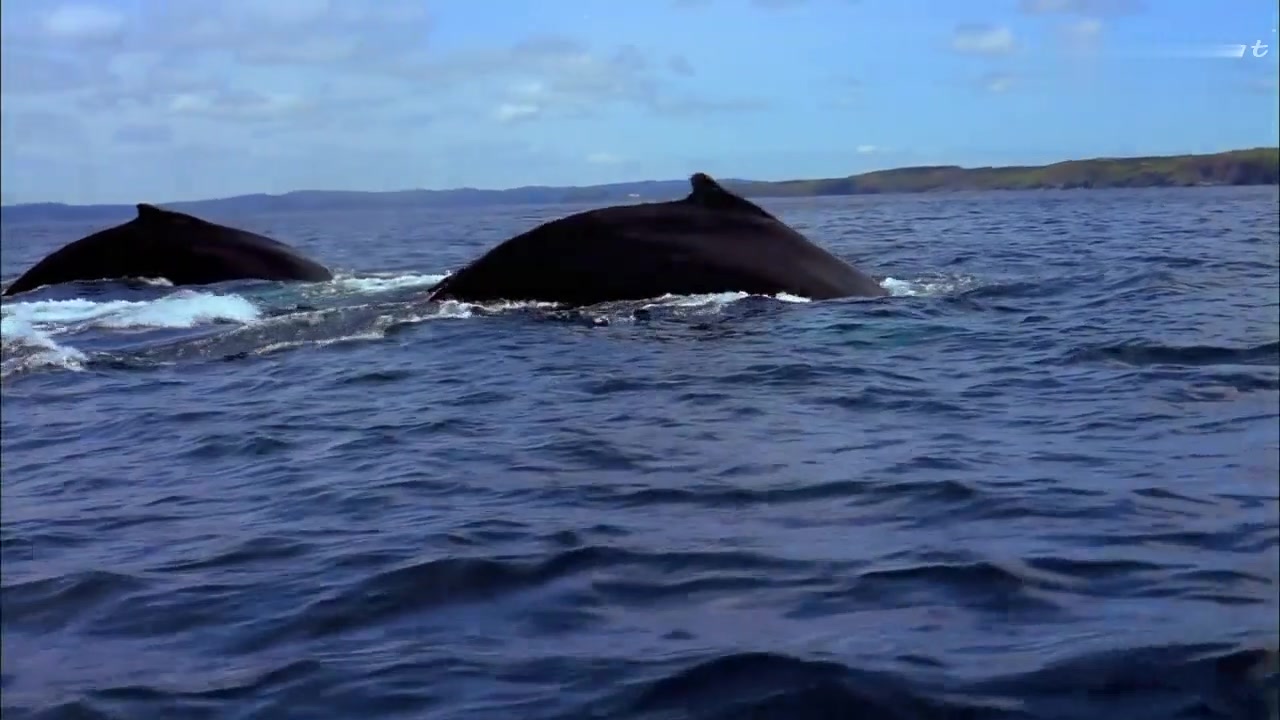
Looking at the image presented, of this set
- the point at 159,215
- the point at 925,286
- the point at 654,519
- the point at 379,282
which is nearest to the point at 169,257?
the point at 159,215

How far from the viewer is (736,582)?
6.82 metres

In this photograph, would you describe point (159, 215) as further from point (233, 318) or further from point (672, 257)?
point (672, 257)

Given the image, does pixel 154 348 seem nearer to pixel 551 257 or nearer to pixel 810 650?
pixel 551 257

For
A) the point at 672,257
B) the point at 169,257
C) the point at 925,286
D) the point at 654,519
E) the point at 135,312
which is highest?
the point at 169,257

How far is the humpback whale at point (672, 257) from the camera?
59.3 feet

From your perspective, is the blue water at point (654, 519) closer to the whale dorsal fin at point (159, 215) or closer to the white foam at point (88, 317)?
the white foam at point (88, 317)

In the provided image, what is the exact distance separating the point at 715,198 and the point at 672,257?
0.93 m

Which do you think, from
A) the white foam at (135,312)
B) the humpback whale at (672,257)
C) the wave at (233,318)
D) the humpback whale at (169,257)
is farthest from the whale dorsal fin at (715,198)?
the humpback whale at (169,257)

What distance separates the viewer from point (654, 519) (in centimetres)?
818

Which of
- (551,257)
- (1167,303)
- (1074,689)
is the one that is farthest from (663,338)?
(1074,689)

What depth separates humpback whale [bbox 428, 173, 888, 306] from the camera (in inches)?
712

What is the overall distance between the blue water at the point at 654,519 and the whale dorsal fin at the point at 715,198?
5.83 feet

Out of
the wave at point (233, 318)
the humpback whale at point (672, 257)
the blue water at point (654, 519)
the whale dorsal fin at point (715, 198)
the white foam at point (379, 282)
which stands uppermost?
the whale dorsal fin at point (715, 198)

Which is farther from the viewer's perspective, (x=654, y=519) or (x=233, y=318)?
(x=233, y=318)
